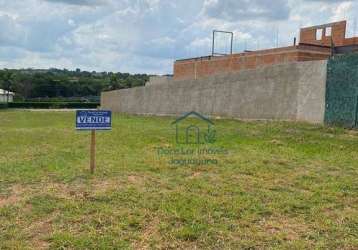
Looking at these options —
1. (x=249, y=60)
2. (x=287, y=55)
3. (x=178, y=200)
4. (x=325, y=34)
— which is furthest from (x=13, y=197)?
(x=325, y=34)

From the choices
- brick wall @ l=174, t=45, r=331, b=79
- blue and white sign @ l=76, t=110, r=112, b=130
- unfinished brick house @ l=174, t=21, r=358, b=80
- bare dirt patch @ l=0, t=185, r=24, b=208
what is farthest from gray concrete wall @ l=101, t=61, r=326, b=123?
bare dirt patch @ l=0, t=185, r=24, b=208

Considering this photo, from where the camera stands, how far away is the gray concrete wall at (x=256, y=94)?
15.5 m

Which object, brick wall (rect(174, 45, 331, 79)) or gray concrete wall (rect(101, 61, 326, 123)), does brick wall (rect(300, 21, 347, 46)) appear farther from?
gray concrete wall (rect(101, 61, 326, 123))

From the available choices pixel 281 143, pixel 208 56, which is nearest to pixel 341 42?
pixel 208 56

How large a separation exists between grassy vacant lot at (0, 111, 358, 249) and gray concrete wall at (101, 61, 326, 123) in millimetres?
5737

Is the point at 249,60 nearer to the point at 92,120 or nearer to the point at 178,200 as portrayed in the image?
the point at 92,120

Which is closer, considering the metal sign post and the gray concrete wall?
the metal sign post

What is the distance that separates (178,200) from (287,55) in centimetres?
2371

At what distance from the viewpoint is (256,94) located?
63.0ft

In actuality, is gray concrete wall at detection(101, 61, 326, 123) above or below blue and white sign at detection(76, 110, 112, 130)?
above

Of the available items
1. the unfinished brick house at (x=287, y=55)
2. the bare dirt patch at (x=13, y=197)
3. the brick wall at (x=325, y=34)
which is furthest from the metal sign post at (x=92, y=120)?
the brick wall at (x=325, y=34)

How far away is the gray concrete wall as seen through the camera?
50.9 ft

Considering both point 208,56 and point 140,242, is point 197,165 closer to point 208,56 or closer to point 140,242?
point 140,242

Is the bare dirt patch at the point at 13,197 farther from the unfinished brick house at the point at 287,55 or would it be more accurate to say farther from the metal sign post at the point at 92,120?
the unfinished brick house at the point at 287,55
